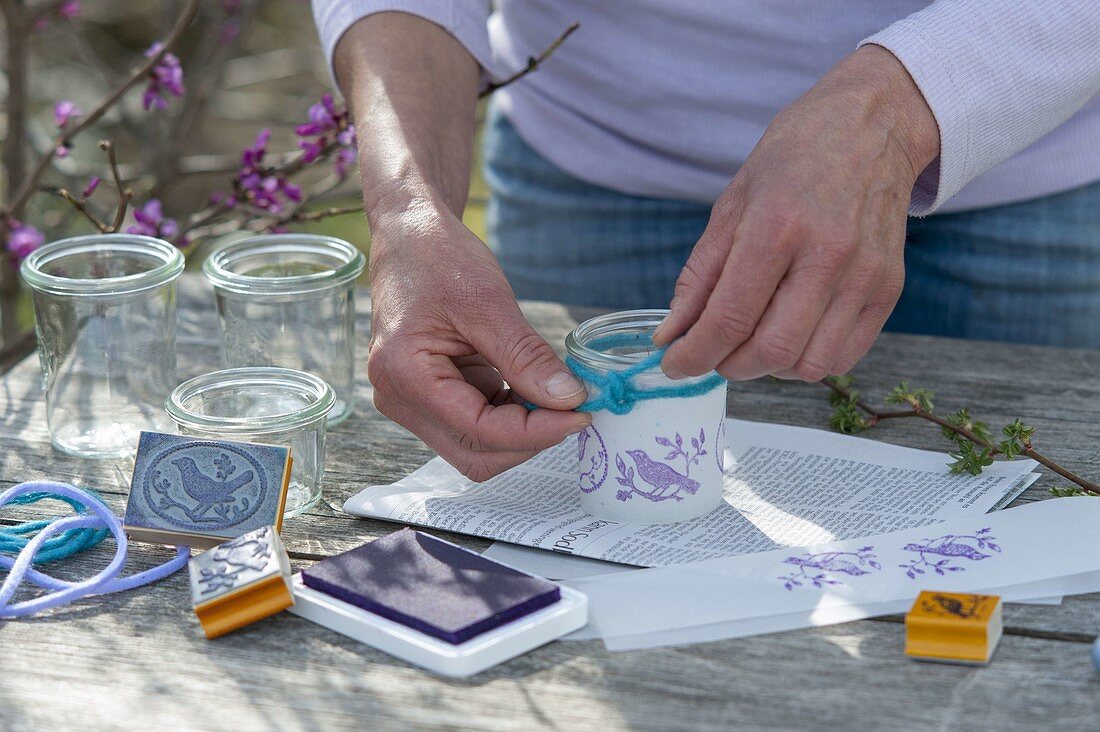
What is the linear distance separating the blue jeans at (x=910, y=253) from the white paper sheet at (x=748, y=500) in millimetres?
543

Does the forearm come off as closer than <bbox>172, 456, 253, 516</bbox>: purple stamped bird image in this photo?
No

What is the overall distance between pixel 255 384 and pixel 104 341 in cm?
19

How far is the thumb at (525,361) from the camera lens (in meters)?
1.04

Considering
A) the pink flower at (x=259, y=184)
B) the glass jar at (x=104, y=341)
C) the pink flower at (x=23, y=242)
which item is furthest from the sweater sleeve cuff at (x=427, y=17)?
the pink flower at (x=23, y=242)

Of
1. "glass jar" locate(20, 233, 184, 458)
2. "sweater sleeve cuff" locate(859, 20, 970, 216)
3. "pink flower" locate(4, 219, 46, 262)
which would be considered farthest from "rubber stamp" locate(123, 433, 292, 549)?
"pink flower" locate(4, 219, 46, 262)

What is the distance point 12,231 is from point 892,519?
1.36 meters

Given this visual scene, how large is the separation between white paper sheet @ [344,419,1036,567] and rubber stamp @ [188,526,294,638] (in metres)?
0.18

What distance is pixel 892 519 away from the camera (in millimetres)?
1045

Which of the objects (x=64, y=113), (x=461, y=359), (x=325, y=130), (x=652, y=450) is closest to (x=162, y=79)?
(x=64, y=113)

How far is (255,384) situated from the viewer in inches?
46.8

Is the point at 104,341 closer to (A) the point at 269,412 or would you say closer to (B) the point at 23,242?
(A) the point at 269,412

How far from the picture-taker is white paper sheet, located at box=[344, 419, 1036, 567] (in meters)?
1.02

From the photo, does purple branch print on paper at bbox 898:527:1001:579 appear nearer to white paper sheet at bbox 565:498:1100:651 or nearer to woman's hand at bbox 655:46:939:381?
white paper sheet at bbox 565:498:1100:651

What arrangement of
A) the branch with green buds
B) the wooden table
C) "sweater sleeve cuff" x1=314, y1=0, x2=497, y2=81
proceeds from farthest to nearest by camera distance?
"sweater sleeve cuff" x1=314, y1=0, x2=497, y2=81
the branch with green buds
the wooden table
